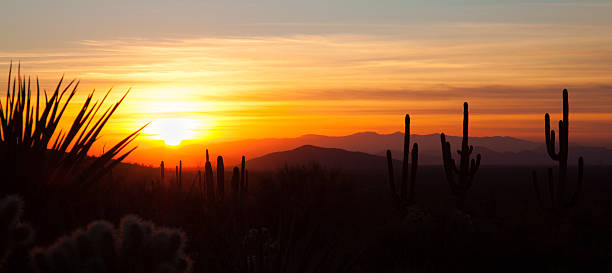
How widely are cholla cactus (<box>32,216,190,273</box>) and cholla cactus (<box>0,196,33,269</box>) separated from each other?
0.11 metres

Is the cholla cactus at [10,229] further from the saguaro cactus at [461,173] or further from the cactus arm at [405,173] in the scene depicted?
the saguaro cactus at [461,173]

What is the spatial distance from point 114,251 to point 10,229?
43 centimetres

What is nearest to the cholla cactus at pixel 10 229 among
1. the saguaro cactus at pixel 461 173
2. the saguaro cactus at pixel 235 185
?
the saguaro cactus at pixel 235 185

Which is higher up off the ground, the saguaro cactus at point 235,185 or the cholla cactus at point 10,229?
the cholla cactus at point 10,229

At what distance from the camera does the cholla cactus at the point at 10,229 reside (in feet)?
8.75

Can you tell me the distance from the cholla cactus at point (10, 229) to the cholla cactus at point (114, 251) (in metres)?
0.11

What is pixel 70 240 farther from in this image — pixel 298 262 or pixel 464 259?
pixel 464 259

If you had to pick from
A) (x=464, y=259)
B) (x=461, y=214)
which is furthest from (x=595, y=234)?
(x=464, y=259)

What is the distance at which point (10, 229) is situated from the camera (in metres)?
2.70

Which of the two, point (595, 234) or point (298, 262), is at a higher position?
point (298, 262)

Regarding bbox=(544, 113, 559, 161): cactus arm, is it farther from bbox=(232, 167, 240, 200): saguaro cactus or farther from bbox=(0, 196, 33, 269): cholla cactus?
bbox=(0, 196, 33, 269): cholla cactus

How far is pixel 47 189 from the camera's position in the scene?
4168 millimetres

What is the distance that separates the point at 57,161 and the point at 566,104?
2032cm

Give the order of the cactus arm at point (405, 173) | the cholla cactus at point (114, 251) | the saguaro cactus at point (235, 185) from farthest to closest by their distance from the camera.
A: the cactus arm at point (405, 173) < the saguaro cactus at point (235, 185) < the cholla cactus at point (114, 251)
